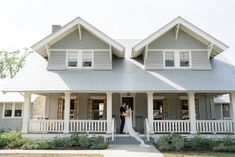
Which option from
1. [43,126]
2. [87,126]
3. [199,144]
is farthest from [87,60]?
[199,144]

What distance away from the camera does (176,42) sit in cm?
1873

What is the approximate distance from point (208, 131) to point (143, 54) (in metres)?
6.85

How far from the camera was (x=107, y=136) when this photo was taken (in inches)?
632

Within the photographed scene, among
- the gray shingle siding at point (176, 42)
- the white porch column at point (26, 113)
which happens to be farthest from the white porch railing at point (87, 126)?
the gray shingle siding at point (176, 42)

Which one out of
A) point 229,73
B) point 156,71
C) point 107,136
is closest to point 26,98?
point 107,136

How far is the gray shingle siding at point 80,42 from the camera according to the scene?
61.2 feet

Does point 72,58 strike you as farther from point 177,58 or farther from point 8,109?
point 8,109

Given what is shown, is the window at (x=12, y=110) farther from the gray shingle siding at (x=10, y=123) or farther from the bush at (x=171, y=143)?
the bush at (x=171, y=143)

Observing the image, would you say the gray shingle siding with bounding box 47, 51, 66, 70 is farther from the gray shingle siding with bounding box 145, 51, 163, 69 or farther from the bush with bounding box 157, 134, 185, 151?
the bush with bounding box 157, 134, 185, 151

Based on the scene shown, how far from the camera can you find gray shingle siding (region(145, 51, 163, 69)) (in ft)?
60.2

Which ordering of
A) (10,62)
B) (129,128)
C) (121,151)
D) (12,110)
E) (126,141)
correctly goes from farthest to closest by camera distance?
(10,62), (12,110), (129,128), (126,141), (121,151)

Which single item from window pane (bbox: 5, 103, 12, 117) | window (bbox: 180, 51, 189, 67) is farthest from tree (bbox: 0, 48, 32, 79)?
window (bbox: 180, 51, 189, 67)

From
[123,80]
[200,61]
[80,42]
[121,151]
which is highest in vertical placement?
[80,42]

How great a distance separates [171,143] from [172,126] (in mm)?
2877
